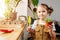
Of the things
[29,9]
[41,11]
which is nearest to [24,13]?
[29,9]

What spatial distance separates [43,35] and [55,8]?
41 cm

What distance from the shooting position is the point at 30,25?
7.63 ft

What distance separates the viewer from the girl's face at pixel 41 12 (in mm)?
2229

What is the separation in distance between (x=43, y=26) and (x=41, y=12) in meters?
0.20

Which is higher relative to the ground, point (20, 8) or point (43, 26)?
point (20, 8)

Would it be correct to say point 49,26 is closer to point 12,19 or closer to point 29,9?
point 29,9

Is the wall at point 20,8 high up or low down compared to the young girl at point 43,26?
up

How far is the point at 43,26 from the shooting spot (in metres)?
2.27

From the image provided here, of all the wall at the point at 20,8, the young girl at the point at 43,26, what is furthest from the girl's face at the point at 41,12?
the wall at the point at 20,8

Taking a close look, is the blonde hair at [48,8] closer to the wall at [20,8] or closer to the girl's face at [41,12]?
the girl's face at [41,12]

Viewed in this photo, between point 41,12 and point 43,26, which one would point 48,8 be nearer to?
point 41,12

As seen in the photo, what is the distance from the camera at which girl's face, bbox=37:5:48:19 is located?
2.23m

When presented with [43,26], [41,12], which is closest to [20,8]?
[41,12]

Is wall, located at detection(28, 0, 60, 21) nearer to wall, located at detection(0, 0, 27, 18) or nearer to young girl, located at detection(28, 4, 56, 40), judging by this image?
young girl, located at detection(28, 4, 56, 40)
